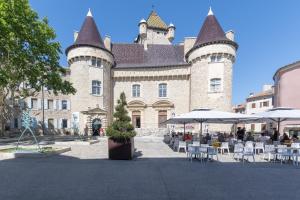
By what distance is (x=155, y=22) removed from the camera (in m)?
46.4

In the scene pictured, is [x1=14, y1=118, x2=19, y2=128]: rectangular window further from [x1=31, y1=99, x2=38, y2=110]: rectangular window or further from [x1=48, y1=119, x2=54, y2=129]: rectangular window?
[x1=48, y1=119, x2=54, y2=129]: rectangular window

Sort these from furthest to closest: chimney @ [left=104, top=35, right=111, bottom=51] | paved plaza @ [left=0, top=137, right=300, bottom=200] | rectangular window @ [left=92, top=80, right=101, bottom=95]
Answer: chimney @ [left=104, top=35, right=111, bottom=51], rectangular window @ [left=92, top=80, right=101, bottom=95], paved plaza @ [left=0, top=137, right=300, bottom=200]

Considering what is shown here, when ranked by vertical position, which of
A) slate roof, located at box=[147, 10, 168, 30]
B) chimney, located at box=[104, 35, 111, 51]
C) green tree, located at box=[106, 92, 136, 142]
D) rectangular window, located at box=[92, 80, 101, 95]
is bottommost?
green tree, located at box=[106, 92, 136, 142]

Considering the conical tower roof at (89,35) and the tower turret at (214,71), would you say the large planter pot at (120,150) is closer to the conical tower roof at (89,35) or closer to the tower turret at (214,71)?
the tower turret at (214,71)

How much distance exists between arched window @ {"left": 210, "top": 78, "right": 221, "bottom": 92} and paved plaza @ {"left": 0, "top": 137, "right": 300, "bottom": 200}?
1895 centimetres

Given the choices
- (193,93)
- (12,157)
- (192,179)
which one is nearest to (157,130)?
(193,93)

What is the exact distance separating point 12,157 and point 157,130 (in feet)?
67.3

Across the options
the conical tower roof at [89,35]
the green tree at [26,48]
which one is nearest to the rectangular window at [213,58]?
the conical tower roof at [89,35]

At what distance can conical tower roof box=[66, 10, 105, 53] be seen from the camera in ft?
90.4

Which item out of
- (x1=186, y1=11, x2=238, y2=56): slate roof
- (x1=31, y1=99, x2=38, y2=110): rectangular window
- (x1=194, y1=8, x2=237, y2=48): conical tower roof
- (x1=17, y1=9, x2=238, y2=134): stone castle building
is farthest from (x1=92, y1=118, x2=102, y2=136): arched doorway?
(x1=194, y1=8, x2=237, y2=48): conical tower roof

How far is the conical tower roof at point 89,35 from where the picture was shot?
27562 millimetres

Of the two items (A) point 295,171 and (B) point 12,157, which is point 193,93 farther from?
(B) point 12,157

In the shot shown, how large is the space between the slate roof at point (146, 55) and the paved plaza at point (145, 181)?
2494 cm

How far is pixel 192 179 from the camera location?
6.22 metres
